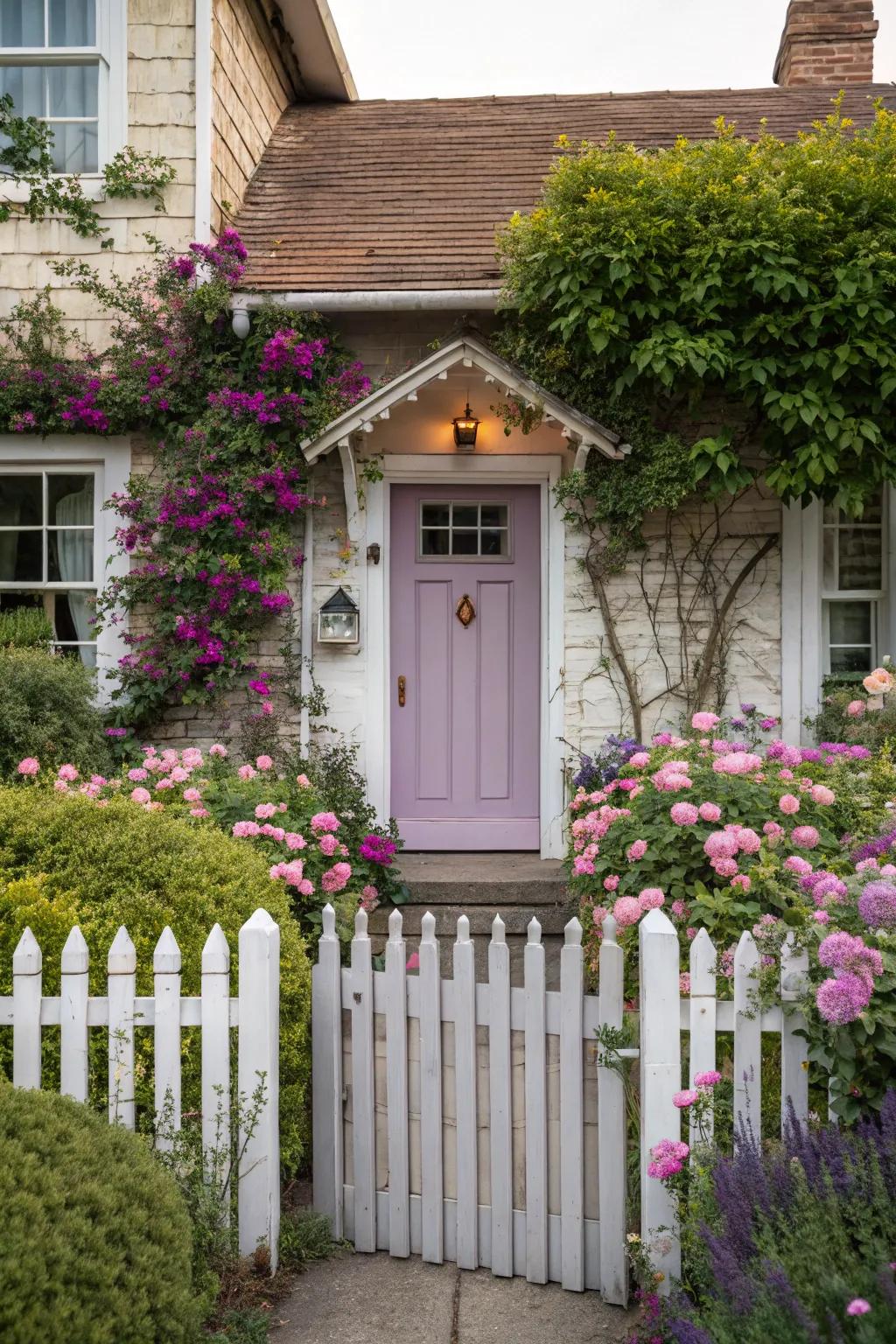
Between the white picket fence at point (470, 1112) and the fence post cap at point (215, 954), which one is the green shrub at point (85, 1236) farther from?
the white picket fence at point (470, 1112)

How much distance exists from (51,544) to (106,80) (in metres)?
2.89

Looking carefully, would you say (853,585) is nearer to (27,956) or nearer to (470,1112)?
(470,1112)

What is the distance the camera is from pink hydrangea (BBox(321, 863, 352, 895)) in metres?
4.68

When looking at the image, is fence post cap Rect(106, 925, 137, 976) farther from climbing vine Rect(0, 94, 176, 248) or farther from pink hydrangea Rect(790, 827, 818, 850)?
climbing vine Rect(0, 94, 176, 248)

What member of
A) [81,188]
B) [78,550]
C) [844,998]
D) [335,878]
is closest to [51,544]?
[78,550]

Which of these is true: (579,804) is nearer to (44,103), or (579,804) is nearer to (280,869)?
(280,869)

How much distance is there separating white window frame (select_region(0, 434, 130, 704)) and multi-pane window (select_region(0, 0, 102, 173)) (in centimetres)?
171

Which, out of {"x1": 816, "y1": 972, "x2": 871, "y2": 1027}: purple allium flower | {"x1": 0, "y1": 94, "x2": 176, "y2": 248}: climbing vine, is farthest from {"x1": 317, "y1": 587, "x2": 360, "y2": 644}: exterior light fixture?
{"x1": 816, "y1": 972, "x2": 871, "y2": 1027}: purple allium flower

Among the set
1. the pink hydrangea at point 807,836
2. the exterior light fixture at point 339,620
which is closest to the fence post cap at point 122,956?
the pink hydrangea at point 807,836

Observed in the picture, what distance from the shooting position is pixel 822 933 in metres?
2.65

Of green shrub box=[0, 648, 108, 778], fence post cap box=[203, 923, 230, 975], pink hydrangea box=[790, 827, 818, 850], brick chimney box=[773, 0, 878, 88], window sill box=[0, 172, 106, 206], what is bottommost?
fence post cap box=[203, 923, 230, 975]

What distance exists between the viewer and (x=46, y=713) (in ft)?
18.4

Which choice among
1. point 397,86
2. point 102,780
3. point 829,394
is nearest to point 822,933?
point 102,780

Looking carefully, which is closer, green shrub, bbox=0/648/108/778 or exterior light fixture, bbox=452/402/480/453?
green shrub, bbox=0/648/108/778
